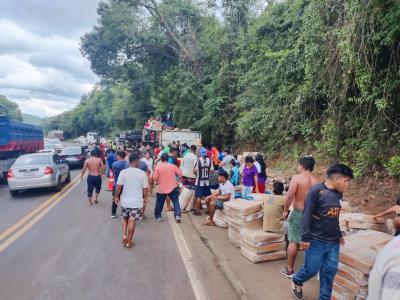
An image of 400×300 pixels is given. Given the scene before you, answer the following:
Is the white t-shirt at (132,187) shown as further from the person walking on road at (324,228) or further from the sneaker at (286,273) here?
the person walking on road at (324,228)

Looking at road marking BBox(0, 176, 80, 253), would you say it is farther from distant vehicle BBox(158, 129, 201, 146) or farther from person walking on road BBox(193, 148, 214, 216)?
distant vehicle BBox(158, 129, 201, 146)

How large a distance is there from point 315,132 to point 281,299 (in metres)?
7.29

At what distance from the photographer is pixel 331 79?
313 inches

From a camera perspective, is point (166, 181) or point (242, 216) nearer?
point (242, 216)

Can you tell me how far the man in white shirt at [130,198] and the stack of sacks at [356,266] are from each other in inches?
137

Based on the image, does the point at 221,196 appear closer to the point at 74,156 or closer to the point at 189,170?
the point at 189,170

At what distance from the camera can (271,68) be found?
12.8 m

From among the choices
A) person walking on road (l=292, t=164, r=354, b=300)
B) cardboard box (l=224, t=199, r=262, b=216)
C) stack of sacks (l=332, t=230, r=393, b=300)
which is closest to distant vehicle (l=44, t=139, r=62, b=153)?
cardboard box (l=224, t=199, r=262, b=216)

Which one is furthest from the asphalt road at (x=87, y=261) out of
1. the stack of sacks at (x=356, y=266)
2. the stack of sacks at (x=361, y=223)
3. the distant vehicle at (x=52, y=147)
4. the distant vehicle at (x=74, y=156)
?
the distant vehicle at (x=52, y=147)

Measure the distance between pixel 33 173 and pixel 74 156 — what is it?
28.3 ft

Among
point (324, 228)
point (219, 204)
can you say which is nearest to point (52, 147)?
point (219, 204)

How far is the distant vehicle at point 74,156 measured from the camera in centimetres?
1888

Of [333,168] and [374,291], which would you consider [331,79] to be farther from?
[374,291]

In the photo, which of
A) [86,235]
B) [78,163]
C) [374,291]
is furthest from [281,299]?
[78,163]
